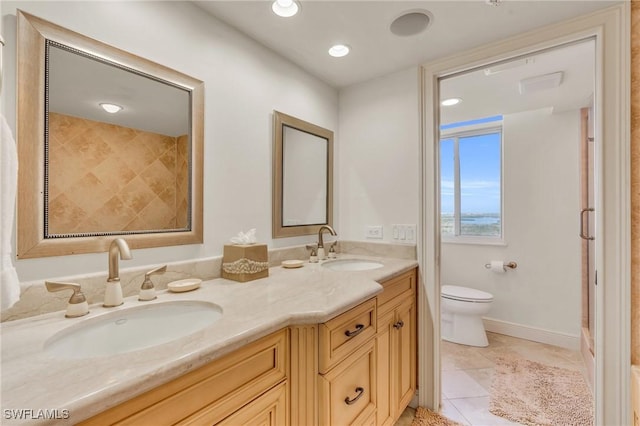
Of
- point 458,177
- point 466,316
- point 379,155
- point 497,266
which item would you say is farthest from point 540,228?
point 379,155

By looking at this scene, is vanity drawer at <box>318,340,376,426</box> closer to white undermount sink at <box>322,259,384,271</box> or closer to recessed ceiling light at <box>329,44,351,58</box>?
white undermount sink at <box>322,259,384,271</box>

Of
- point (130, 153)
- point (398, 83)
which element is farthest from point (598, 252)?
point (130, 153)

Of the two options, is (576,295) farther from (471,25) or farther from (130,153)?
(130,153)

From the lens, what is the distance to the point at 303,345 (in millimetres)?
977

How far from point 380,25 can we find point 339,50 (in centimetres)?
30

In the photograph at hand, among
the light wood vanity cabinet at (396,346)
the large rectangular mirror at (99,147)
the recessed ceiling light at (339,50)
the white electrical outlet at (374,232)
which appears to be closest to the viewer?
the large rectangular mirror at (99,147)

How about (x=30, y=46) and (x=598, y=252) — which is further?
(x=598, y=252)

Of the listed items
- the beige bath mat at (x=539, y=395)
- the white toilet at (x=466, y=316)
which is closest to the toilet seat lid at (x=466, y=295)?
the white toilet at (x=466, y=316)

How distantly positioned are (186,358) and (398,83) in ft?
6.53

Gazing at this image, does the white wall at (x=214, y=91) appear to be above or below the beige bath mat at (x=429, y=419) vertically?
above

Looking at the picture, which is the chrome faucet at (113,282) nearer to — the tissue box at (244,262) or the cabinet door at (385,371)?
the tissue box at (244,262)

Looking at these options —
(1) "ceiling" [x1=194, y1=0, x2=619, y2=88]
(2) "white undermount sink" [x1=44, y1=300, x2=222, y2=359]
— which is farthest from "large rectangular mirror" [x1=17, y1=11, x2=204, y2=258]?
(1) "ceiling" [x1=194, y1=0, x2=619, y2=88]

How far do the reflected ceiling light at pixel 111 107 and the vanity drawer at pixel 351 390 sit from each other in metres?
1.25

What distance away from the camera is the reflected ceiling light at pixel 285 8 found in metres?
1.33
